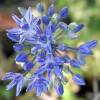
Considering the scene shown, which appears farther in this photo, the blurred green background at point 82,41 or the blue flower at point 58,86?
the blurred green background at point 82,41

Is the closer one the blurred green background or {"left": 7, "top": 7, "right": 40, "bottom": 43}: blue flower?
{"left": 7, "top": 7, "right": 40, "bottom": 43}: blue flower

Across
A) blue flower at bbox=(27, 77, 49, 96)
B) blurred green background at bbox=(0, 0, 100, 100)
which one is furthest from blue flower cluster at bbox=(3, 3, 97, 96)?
blurred green background at bbox=(0, 0, 100, 100)

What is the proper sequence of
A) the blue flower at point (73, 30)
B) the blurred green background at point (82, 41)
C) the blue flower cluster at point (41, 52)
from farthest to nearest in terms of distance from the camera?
1. the blurred green background at point (82, 41)
2. the blue flower at point (73, 30)
3. the blue flower cluster at point (41, 52)

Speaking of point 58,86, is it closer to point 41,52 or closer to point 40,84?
point 40,84

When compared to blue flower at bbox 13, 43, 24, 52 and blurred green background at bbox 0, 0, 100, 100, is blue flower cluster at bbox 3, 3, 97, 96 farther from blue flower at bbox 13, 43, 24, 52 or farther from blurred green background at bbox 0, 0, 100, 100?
blurred green background at bbox 0, 0, 100, 100

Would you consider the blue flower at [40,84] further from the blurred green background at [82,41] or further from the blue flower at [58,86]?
the blurred green background at [82,41]

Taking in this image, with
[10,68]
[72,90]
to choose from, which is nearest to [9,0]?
[10,68]

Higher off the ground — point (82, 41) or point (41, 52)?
point (82, 41)

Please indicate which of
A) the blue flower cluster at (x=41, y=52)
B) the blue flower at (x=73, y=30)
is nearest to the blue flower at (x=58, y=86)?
the blue flower cluster at (x=41, y=52)

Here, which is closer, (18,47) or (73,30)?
(18,47)

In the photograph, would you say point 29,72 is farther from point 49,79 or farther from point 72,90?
point 72,90

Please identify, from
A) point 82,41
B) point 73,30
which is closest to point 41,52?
point 73,30
